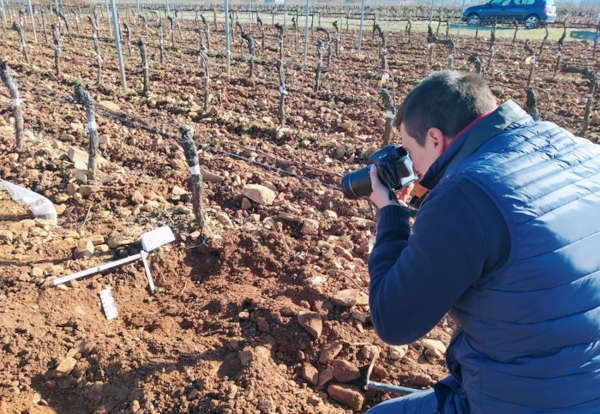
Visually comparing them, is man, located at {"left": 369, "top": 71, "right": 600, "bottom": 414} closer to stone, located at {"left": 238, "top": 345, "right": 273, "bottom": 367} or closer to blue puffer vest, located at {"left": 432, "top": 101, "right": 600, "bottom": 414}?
blue puffer vest, located at {"left": 432, "top": 101, "right": 600, "bottom": 414}

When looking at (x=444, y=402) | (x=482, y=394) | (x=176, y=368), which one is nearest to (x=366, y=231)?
(x=176, y=368)

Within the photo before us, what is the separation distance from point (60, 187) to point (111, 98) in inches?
201

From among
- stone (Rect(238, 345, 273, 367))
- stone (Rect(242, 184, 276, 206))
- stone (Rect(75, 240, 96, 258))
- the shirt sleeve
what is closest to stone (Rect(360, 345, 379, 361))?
stone (Rect(238, 345, 273, 367))

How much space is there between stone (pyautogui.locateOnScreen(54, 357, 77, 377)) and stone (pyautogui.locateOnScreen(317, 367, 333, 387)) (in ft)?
4.90

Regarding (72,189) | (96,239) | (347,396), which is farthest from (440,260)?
(72,189)

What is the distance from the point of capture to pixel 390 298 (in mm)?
1382

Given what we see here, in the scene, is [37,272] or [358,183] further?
[37,272]

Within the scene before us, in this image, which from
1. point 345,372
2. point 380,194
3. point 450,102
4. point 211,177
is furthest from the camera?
point 211,177

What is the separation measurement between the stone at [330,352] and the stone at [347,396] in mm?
169

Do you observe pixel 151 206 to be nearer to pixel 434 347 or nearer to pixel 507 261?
pixel 434 347

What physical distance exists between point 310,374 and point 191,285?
1435mm

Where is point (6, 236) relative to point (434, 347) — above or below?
above

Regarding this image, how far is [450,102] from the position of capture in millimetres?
1440

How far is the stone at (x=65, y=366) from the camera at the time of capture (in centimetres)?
271
